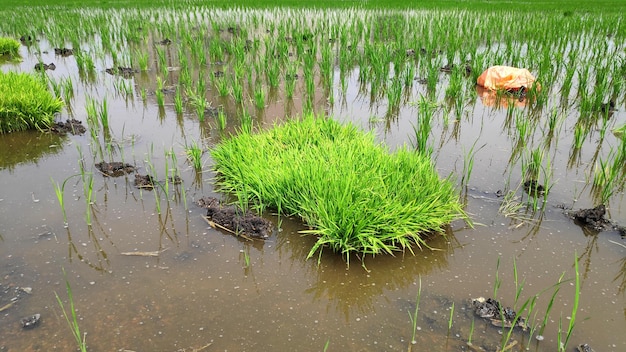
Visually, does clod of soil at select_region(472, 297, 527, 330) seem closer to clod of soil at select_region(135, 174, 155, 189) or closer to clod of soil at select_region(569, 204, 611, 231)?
clod of soil at select_region(569, 204, 611, 231)

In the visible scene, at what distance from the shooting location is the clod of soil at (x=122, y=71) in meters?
6.56

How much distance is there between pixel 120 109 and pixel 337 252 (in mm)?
3613

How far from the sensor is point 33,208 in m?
3.03

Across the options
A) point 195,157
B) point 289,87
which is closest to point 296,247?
point 195,157

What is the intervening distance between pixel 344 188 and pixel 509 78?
3777 millimetres

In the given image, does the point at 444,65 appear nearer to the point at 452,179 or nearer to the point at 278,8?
the point at 452,179

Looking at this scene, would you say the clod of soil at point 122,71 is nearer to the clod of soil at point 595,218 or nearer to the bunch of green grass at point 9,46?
the bunch of green grass at point 9,46

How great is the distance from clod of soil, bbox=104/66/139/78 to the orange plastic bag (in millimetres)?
4930

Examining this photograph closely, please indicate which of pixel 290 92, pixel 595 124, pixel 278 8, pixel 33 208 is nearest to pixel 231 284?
pixel 33 208

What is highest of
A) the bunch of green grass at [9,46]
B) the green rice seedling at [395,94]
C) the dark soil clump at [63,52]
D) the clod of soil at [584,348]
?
the bunch of green grass at [9,46]

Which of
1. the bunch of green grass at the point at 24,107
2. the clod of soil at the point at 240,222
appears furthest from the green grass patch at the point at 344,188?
the bunch of green grass at the point at 24,107

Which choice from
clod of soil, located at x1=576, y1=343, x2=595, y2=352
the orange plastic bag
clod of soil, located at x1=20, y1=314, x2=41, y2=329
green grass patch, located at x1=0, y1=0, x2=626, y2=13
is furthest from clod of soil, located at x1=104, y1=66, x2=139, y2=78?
green grass patch, located at x1=0, y1=0, x2=626, y2=13

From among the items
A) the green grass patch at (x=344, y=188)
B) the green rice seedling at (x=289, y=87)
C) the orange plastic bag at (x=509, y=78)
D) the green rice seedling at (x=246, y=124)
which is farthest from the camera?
the orange plastic bag at (x=509, y=78)

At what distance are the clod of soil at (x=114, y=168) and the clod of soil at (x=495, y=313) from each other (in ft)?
8.75
